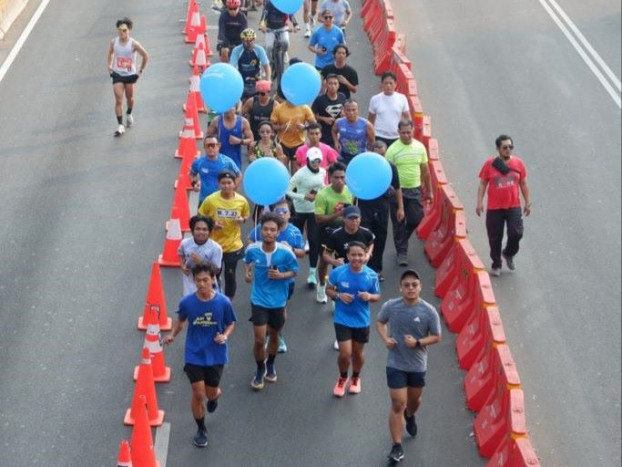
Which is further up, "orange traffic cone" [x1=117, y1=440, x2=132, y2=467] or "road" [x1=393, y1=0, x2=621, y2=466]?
"orange traffic cone" [x1=117, y1=440, x2=132, y2=467]

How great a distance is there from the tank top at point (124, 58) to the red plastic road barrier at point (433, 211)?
5.10m

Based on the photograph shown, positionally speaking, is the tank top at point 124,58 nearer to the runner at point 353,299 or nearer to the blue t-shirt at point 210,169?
the blue t-shirt at point 210,169

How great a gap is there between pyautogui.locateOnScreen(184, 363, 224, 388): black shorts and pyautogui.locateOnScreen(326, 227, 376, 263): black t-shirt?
7.32ft

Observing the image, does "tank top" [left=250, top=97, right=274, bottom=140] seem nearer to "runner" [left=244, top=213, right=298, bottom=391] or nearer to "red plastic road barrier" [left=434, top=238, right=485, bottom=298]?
"red plastic road barrier" [left=434, top=238, right=485, bottom=298]

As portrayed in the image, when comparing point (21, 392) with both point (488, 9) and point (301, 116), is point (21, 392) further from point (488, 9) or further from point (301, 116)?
point (488, 9)

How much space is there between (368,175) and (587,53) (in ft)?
43.3

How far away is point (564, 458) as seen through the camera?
1369 cm

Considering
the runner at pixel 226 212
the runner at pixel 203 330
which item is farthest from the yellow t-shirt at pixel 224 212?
the runner at pixel 203 330

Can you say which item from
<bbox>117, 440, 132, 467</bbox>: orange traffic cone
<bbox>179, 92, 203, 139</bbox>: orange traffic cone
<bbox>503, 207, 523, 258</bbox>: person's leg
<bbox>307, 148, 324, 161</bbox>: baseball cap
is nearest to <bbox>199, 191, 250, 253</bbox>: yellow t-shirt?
<bbox>307, 148, 324, 161</bbox>: baseball cap

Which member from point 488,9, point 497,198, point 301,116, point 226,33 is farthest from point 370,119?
point 488,9

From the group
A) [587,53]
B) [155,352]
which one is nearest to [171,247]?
[155,352]

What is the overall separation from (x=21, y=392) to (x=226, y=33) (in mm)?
8842

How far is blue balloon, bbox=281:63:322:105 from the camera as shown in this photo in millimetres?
16906

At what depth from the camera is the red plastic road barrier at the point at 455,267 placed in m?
15.3
